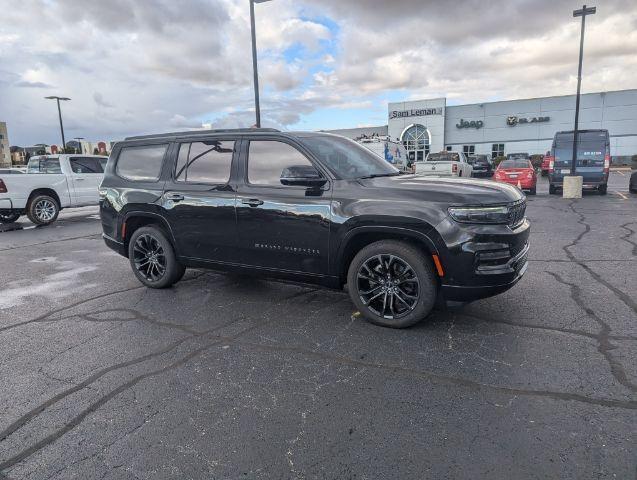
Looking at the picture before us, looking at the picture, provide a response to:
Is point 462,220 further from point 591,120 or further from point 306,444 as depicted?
point 591,120

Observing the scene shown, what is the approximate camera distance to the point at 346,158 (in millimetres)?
4828

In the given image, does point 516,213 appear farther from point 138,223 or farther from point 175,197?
point 138,223

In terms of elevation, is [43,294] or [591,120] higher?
[591,120]

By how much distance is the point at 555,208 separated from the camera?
1319 centimetres

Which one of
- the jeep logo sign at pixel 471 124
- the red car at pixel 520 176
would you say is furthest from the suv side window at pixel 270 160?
the jeep logo sign at pixel 471 124

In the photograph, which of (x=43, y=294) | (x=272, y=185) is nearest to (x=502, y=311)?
(x=272, y=185)

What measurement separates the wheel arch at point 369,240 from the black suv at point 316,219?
0.01m

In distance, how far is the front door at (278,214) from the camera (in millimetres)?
4367

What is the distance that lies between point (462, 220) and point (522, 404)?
152 centimetres

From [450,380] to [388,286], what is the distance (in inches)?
45.3

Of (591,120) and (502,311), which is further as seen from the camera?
(591,120)

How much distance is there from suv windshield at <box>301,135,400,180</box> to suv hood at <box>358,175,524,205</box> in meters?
0.28

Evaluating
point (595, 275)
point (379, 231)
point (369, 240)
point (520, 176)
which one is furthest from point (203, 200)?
point (520, 176)

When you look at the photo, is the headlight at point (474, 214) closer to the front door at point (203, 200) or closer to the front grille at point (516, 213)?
the front grille at point (516, 213)
